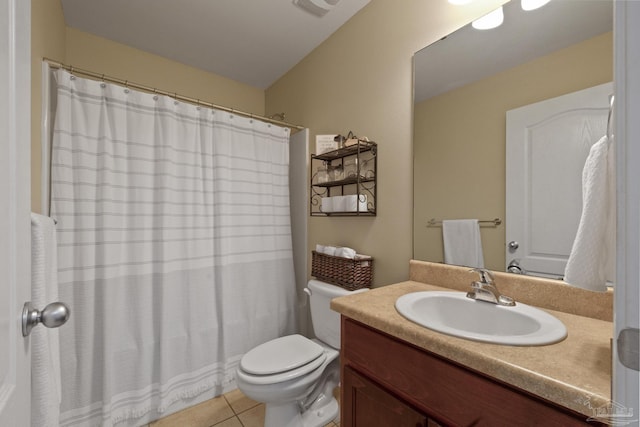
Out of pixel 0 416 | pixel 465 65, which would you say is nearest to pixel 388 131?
pixel 465 65

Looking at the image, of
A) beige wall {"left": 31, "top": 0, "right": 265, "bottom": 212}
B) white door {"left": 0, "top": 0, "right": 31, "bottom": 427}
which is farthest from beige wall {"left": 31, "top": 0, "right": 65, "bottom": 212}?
white door {"left": 0, "top": 0, "right": 31, "bottom": 427}

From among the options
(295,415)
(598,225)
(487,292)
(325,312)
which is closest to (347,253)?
(325,312)

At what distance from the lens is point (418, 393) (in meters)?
0.74

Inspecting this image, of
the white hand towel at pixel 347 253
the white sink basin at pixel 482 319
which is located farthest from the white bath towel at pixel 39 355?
the white hand towel at pixel 347 253

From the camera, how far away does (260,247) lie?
6.53 ft

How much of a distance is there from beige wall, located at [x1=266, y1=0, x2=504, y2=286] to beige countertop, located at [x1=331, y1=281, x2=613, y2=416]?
2.22 feet

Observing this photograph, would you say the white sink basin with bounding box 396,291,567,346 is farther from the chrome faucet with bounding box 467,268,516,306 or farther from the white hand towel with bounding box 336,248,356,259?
the white hand towel with bounding box 336,248,356,259

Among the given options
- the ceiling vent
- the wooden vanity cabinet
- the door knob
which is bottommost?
the wooden vanity cabinet

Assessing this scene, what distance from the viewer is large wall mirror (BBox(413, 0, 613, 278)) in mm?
892

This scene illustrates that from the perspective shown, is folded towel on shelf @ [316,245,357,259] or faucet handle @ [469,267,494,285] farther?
folded towel on shelf @ [316,245,357,259]

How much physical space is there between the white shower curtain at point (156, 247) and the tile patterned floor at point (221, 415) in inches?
2.8

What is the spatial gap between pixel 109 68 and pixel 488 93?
2526 mm

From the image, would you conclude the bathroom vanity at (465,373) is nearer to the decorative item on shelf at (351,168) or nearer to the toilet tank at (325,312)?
the toilet tank at (325,312)

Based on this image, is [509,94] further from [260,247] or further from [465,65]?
[260,247]
